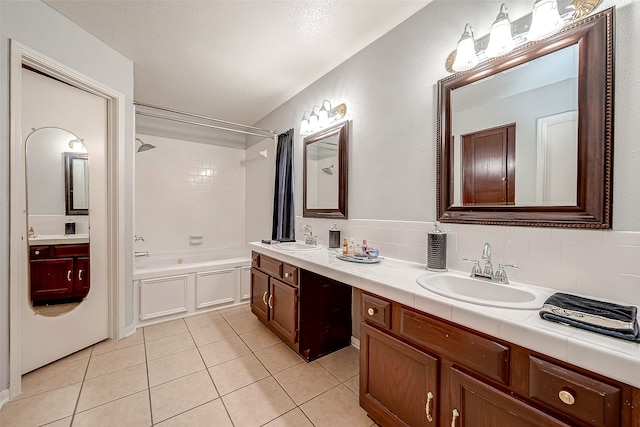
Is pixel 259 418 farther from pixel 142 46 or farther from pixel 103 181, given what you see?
pixel 142 46

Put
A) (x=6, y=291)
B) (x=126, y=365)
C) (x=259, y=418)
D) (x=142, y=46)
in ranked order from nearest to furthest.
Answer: (x=259, y=418) < (x=6, y=291) < (x=126, y=365) < (x=142, y=46)

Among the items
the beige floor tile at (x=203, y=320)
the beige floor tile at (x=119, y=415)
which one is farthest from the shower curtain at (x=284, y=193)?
the beige floor tile at (x=119, y=415)

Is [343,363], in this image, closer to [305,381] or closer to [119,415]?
[305,381]

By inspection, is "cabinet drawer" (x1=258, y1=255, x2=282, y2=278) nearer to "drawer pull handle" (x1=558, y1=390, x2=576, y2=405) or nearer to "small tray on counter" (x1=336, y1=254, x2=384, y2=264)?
"small tray on counter" (x1=336, y1=254, x2=384, y2=264)

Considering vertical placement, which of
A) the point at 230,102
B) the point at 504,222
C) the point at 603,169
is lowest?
the point at 504,222

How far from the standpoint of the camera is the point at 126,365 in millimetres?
1975

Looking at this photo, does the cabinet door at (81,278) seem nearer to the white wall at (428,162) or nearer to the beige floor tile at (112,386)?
the beige floor tile at (112,386)

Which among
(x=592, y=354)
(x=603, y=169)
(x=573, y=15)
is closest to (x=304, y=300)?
(x=592, y=354)

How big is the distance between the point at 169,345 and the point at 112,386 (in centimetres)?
56

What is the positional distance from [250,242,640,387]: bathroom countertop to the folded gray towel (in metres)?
0.02

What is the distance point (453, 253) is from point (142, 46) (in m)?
2.91

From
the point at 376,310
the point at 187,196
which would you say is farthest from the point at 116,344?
the point at 376,310

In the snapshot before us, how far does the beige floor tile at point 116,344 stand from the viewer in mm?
2186

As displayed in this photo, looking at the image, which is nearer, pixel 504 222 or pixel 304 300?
pixel 504 222
